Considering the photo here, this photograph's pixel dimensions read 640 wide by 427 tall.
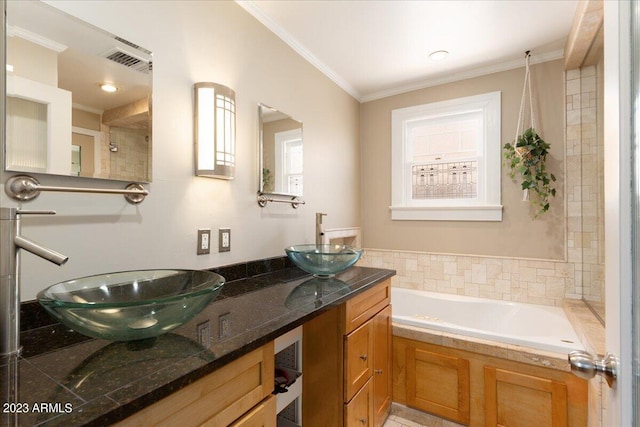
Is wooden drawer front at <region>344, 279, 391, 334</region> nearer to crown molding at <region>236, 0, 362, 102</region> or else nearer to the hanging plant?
the hanging plant

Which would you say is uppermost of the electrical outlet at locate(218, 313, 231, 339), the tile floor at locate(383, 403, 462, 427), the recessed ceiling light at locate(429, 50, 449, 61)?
the recessed ceiling light at locate(429, 50, 449, 61)

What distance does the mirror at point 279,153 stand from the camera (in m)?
1.91

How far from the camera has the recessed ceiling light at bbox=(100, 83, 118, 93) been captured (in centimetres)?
114

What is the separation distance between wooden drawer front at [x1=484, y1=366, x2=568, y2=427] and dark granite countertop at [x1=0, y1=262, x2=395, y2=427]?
4.36 ft

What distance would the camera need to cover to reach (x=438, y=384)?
1993 millimetres

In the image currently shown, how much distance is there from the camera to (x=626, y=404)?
1.84 ft

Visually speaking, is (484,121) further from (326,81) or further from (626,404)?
(626,404)

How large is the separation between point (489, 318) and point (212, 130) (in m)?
2.59

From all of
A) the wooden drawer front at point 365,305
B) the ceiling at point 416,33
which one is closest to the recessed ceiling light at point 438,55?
the ceiling at point 416,33

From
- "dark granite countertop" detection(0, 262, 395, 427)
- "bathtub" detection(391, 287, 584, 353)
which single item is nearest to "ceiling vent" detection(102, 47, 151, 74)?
"dark granite countertop" detection(0, 262, 395, 427)

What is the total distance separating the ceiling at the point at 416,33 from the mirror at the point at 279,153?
592mm

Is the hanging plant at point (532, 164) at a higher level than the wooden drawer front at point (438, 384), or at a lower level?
higher

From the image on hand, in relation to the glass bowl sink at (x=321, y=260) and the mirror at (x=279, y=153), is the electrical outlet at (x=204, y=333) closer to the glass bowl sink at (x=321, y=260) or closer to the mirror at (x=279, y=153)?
the glass bowl sink at (x=321, y=260)

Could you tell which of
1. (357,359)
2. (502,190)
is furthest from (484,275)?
(357,359)
